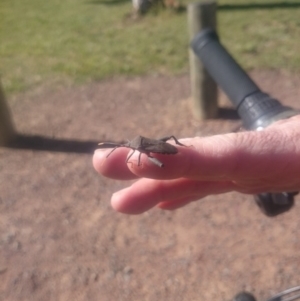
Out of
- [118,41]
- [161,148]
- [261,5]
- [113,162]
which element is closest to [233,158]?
[161,148]

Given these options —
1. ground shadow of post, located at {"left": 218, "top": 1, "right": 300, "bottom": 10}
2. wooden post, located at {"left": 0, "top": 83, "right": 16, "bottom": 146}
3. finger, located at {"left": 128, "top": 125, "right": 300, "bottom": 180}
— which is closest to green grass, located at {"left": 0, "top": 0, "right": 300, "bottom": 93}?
ground shadow of post, located at {"left": 218, "top": 1, "right": 300, "bottom": 10}

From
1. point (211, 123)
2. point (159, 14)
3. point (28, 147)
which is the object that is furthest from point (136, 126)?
point (159, 14)

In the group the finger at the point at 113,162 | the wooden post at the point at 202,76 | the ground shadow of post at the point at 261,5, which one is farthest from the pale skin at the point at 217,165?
the ground shadow of post at the point at 261,5

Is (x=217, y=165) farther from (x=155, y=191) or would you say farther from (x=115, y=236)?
(x=115, y=236)

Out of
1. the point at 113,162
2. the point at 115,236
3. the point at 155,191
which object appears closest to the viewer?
the point at 113,162

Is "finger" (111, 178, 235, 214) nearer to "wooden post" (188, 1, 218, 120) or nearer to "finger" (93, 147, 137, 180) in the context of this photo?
"finger" (93, 147, 137, 180)
